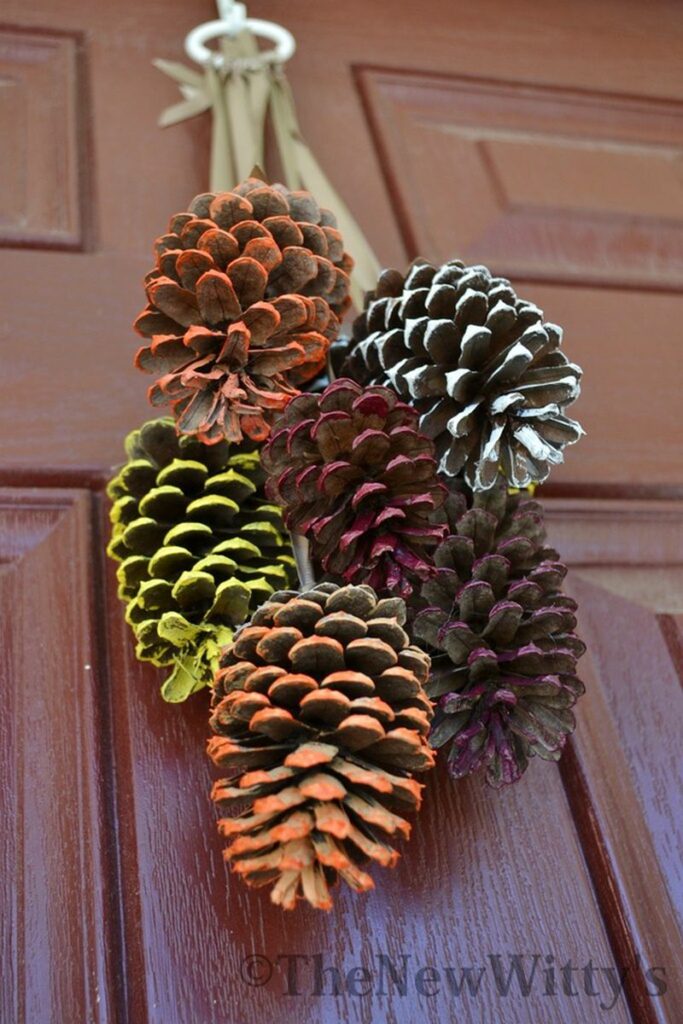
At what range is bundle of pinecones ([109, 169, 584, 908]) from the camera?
0.42 meters

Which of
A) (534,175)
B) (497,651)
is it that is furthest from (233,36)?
(497,651)

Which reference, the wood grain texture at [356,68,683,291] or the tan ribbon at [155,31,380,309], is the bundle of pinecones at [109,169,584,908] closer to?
the tan ribbon at [155,31,380,309]

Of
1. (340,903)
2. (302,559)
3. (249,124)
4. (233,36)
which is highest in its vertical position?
(233,36)

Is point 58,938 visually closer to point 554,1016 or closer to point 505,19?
point 554,1016

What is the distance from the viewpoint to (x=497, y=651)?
469 millimetres

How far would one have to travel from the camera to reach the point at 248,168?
0.71 m

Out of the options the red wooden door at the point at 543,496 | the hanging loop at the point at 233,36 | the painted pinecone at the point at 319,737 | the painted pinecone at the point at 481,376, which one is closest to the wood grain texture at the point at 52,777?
the red wooden door at the point at 543,496

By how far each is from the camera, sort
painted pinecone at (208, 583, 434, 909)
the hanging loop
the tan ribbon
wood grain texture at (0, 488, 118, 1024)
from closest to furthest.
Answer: painted pinecone at (208, 583, 434, 909)
wood grain texture at (0, 488, 118, 1024)
the tan ribbon
the hanging loop

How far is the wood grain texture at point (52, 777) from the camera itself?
47 cm

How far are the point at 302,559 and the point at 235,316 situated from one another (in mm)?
128

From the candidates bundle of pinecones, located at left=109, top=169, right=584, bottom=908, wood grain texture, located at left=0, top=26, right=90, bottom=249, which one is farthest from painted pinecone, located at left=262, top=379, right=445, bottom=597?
wood grain texture, located at left=0, top=26, right=90, bottom=249

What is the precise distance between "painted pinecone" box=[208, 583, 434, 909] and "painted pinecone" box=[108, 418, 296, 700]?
0.14 feet

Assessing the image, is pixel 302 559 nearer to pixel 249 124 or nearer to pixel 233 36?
pixel 249 124

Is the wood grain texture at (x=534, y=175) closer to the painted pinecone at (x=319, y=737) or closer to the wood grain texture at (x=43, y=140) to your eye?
the wood grain texture at (x=43, y=140)
